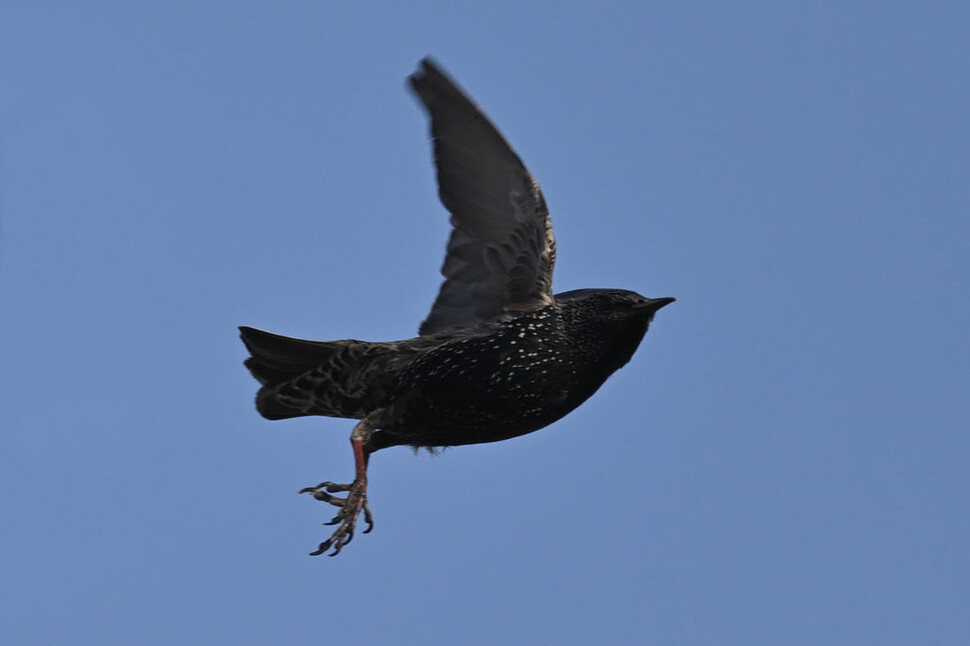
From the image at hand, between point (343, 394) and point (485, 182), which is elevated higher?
point (485, 182)

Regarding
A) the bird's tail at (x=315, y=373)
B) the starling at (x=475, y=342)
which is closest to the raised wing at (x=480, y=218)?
the starling at (x=475, y=342)

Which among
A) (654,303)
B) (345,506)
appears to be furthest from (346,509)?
(654,303)

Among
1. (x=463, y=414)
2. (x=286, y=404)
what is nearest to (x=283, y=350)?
(x=286, y=404)

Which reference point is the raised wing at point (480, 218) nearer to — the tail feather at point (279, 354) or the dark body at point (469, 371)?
the dark body at point (469, 371)

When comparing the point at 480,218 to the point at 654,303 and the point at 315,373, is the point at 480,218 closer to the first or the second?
the point at 654,303

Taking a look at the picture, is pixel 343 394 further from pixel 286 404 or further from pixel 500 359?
pixel 500 359

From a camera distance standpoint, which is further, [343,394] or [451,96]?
[343,394]
